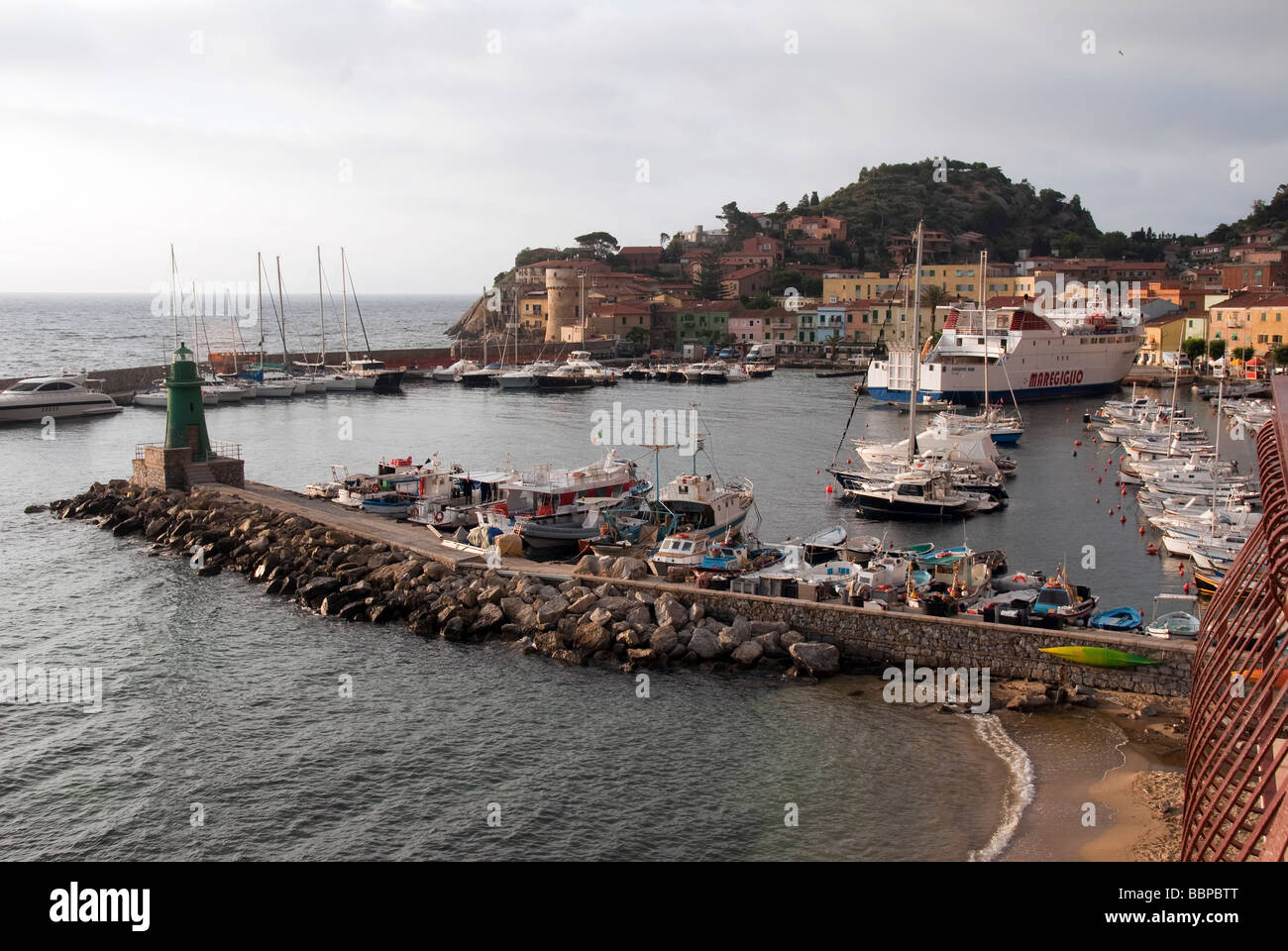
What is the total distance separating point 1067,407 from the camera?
6038cm

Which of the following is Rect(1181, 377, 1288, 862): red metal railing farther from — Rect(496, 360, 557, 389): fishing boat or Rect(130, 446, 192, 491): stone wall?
Rect(496, 360, 557, 389): fishing boat

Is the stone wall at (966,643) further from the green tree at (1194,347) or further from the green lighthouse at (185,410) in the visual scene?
the green tree at (1194,347)

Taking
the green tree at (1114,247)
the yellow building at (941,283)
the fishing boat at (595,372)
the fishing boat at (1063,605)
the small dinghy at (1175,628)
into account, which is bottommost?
the small dinghy at (1175,628)

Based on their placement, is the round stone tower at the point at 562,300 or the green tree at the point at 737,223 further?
the green tree at the point at 737,223

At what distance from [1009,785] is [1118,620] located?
5.57 m

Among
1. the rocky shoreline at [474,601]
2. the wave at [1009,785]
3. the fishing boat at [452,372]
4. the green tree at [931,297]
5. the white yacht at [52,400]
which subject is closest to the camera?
the wave at [1009,785]

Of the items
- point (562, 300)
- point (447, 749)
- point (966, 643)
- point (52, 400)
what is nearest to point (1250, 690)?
point (447, 749)

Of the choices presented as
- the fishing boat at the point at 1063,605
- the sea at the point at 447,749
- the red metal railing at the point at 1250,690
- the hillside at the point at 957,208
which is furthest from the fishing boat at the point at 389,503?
the hillside at the point at 957,208

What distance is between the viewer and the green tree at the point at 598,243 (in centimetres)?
12594

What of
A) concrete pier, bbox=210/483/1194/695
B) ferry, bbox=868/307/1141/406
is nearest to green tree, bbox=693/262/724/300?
ferry, bbox=868/307/1141/406

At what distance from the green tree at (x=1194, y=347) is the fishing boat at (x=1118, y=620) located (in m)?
59.4

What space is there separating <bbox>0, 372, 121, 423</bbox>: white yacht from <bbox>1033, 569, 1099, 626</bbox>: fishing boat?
157ft

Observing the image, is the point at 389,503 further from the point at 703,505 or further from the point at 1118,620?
the point at 1118,620
